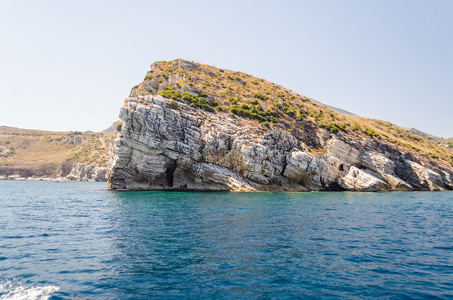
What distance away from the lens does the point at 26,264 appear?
43.7 feet

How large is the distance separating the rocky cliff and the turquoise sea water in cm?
3073

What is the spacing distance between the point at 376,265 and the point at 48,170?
164742 mm

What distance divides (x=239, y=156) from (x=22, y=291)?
1885 inches

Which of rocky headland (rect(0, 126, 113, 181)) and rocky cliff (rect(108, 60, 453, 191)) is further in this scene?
rocky headland (rect(0, 126, 113, 181))

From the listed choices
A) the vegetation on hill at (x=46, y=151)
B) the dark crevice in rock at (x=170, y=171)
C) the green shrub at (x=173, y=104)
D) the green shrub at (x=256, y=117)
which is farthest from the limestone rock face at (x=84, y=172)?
the green shrub at (x=256, y=117)

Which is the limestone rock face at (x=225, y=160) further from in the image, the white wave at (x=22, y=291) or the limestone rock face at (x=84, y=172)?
the limestone rock face at (x=84, y=172)

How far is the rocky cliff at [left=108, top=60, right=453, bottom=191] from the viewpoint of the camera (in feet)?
181

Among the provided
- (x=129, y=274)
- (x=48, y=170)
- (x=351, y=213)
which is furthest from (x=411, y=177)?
(x=48, y=170)

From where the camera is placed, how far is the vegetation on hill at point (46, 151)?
140000 mm

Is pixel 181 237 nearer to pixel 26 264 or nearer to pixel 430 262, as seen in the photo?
pixel 26 264

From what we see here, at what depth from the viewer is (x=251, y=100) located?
260 feet

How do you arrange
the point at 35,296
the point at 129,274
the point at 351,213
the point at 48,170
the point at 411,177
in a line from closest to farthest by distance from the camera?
the point at 35,296 → the point at 129,274 → the point at 351,213 → the point at 411,177 → the point at 48,170

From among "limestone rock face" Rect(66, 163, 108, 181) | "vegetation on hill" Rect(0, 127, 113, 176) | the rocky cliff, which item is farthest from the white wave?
"vegetation on hill" Rect(0, 127, 113, 176)

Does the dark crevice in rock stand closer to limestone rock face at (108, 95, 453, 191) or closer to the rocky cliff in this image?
limestone rock face at (108, 95, 453, 191)
